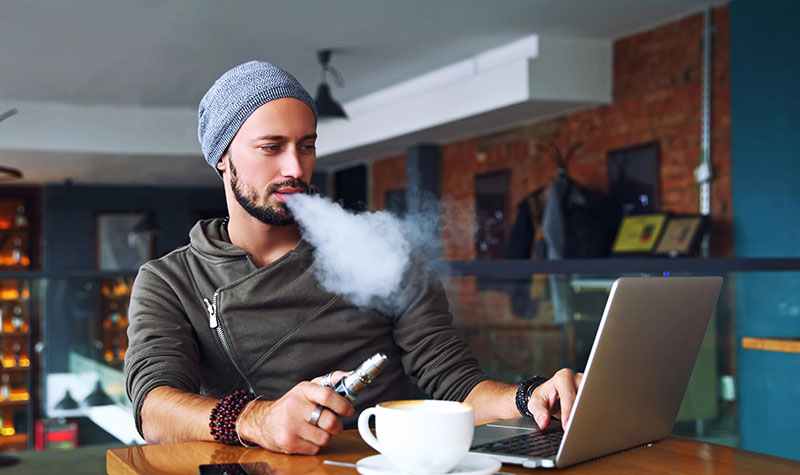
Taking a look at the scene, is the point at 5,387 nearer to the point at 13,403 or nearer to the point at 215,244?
the point at 13,403

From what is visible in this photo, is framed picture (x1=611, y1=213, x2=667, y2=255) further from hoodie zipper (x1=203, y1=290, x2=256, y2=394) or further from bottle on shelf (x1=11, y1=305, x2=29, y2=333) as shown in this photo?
hoodie zipper (x1=203, y1=290, x2=256, y2=394)

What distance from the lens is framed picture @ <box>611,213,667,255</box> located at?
548 centimetres

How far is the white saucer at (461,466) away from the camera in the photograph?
3.06 ft

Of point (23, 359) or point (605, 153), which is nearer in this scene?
point (23, 359)

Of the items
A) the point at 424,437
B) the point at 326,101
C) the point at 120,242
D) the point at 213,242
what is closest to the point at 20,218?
the point at 120,242

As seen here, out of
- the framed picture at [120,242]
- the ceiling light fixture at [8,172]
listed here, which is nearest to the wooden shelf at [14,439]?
the ceiling light fixture at [8,172]

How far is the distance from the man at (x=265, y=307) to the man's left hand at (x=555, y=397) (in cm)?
15

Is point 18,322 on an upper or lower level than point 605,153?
lower

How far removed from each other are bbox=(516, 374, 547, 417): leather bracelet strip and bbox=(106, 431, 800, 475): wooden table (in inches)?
8.0

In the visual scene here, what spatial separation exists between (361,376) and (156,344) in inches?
20.5

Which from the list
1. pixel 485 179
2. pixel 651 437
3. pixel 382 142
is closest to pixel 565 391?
pixel 651 437

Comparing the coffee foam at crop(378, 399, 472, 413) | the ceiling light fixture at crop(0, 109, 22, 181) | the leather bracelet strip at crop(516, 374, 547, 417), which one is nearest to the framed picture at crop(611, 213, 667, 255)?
the leather bracelet strip at crop(516, 374, 547, 417)

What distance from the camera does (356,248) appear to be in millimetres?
1586

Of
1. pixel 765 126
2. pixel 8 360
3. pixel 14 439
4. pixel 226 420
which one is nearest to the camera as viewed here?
pixel 226 420
